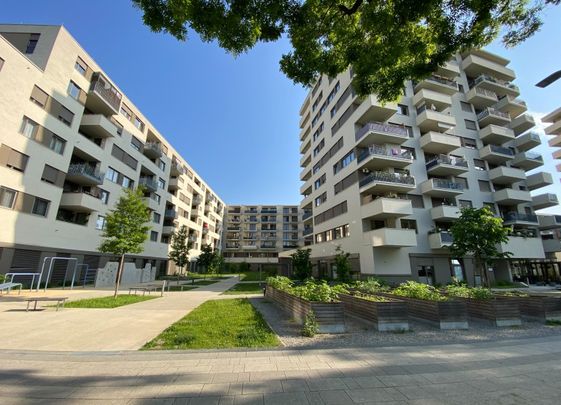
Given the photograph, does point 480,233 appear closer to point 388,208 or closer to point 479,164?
point 388,208

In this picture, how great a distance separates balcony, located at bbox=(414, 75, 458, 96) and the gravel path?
29127 millimetres

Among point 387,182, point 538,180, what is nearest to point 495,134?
point 538,180

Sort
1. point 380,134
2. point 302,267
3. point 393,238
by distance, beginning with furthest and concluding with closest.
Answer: point 302,267, point 380,134, point 393,238

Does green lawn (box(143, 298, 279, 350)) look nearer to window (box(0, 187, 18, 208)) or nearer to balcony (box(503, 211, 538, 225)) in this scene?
window (box(0, 187, 18, 208))

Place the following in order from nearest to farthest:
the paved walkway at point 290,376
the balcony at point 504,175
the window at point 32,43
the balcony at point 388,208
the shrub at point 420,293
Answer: the paved walkway at point 290,376, the shrub at point 420,293, the window at point 32,43, the balcony at point 388,208, the balcony at point 504,175

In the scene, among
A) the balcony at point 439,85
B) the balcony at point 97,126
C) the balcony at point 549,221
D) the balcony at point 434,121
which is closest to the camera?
the balcony at point 97,126

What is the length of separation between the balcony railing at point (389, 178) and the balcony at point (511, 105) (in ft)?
71.6

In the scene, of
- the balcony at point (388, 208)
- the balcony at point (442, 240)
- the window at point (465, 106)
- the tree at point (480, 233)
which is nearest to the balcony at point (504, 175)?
the window at point (465, 106)

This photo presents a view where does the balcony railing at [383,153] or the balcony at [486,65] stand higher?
the balcony at [486,65]

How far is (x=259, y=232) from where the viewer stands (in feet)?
276

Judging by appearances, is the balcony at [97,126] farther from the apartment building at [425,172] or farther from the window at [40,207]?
the apartment building at [425,172]

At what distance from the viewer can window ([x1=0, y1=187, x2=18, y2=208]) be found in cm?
1820

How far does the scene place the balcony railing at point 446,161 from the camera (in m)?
27.8

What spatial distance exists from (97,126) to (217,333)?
90.3ft
